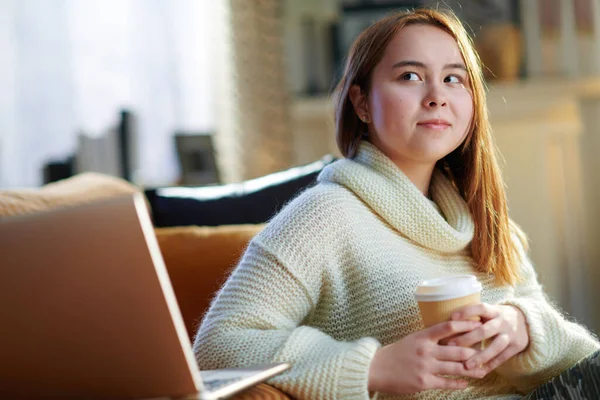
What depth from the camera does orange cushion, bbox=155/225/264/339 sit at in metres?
1.71

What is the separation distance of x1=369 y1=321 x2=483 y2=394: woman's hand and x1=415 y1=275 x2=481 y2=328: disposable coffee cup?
0.01 metres

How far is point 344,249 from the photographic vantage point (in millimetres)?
1316

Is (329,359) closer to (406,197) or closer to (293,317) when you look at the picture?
(293,317)

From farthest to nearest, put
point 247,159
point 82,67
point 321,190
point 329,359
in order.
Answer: point 247,159 < point 82,67 < point 321,190 < point 329,359

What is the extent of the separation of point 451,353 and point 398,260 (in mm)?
257

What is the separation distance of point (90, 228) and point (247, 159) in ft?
9.89

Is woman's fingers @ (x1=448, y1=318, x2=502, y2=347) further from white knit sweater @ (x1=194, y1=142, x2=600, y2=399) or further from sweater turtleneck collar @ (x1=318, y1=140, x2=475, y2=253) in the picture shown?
sweater turtleneck collar @ (x1=318, y1=140, x2=475, y2=253)

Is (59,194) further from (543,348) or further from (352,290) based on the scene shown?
(543,348)

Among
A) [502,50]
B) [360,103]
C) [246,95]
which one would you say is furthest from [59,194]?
[502,50]

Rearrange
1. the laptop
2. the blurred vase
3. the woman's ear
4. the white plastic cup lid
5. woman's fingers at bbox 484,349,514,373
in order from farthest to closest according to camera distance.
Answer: the blurred vase
the woman's ear
woman's fingers at bbox 484,349,514,373
the white plastic cup lid
the laptop

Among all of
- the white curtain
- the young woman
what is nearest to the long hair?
the young woman

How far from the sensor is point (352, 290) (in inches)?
52.2

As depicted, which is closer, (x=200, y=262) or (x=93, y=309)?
(x=93, y=309)

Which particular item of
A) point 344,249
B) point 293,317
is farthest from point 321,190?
point 293,317
